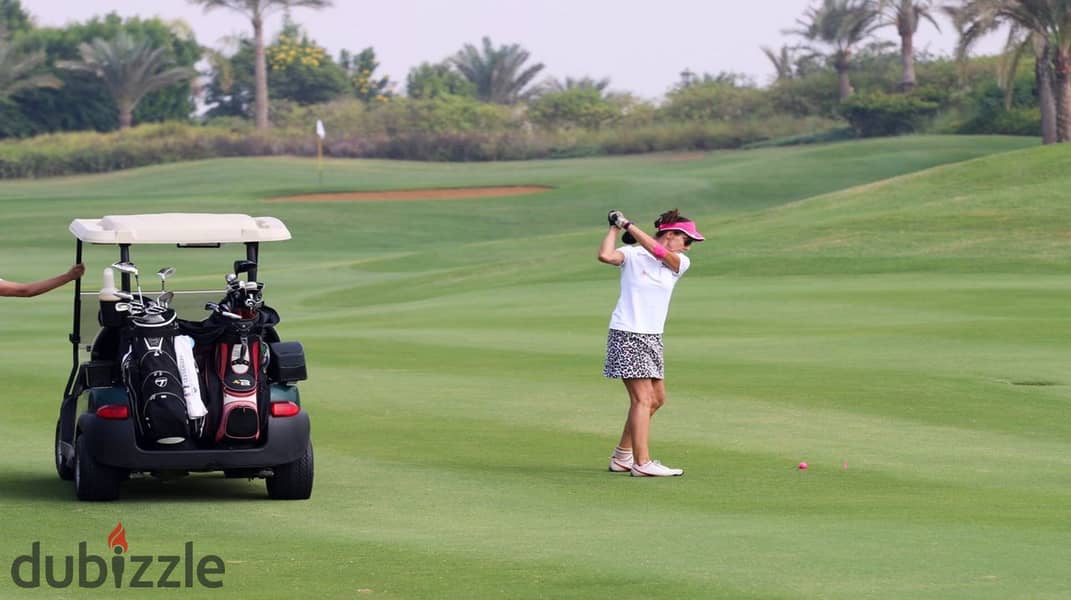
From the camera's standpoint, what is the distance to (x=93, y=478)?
10625mm

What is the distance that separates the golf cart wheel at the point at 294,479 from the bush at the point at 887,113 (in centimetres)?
7074

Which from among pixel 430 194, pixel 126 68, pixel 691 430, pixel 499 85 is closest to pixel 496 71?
pixel 499 85

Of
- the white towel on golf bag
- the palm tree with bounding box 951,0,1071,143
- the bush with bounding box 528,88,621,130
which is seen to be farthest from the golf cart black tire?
the bush with bounding box 528,88,621,130

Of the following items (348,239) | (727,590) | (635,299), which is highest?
(635,299)

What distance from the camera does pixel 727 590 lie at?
317 inches

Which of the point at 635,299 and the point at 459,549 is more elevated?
the point at 635,299

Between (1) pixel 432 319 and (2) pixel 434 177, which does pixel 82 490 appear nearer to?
(1) pixel 432 319

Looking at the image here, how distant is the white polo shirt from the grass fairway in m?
1.05

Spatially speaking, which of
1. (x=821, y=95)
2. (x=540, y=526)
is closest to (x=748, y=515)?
(x=540, y=526)

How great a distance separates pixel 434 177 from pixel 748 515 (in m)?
61.7

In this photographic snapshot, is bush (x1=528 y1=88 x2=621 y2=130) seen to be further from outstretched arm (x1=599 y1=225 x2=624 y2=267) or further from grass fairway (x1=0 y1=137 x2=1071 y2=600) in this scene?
outstretched arm (x1=599 y1=225 x2=624 y2=267)

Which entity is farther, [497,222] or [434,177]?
[434,177]

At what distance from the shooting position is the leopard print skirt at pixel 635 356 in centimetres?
1206

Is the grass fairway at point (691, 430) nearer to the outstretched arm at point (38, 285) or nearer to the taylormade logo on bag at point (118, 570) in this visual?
the taylormade logo on bag at point (118, 570)
